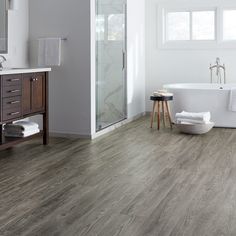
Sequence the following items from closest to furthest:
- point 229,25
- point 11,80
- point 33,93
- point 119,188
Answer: point 119,188
point 11,80
point 33,93
point 229,25

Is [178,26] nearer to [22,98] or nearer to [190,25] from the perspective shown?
[190,25]

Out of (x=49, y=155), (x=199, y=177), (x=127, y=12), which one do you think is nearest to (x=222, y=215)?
(x=199, y=177)

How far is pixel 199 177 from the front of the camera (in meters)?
3.86

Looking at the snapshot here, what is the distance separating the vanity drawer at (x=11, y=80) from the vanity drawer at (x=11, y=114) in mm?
260

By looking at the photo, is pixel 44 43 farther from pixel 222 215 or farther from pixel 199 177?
pixel 222 215

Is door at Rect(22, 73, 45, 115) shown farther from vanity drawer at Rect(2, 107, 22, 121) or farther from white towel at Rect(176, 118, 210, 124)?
white towel at Rect(176, 118, 210, 124)

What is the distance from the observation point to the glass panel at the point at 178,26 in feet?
25.5

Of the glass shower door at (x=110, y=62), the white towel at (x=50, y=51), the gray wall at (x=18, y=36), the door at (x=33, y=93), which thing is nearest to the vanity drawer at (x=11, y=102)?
the door at (x=33, y=93)

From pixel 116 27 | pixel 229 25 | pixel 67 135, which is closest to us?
pixel 67 135

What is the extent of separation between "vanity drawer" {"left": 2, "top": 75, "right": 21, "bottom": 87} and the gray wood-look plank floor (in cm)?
76

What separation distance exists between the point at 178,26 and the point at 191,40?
354 mm

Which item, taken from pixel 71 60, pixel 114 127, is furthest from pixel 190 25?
pixel 71 60

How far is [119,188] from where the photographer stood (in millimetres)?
3529

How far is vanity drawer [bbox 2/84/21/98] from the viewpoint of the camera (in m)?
4.41
